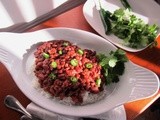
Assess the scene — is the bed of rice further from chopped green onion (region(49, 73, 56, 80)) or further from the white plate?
the white plate

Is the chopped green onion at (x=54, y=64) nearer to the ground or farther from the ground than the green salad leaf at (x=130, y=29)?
farther from the ground

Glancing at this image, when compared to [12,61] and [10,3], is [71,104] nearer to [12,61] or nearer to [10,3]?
[12,61]

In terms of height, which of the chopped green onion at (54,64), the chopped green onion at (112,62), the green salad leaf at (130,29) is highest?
the chopped green onion at (54,64)

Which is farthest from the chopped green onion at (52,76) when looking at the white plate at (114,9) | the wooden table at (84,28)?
the white plate at (114,9)

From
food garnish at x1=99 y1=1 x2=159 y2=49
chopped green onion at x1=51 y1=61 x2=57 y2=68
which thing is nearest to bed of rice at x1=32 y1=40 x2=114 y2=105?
chopped green onion at x1=51 y1=61 x2=57 y2=68

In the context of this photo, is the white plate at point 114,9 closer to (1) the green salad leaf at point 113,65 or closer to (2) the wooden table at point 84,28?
(2) the wooden table at point 84,28

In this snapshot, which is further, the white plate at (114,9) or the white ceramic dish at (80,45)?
the white plate at (114,9)
